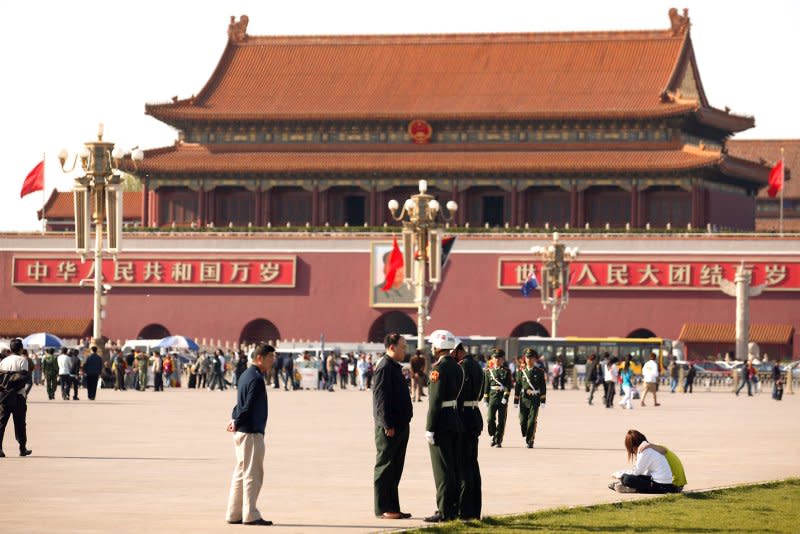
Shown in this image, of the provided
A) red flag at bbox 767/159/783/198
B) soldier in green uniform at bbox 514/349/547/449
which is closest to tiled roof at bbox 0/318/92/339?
red flag at bbox 767/159/783/198

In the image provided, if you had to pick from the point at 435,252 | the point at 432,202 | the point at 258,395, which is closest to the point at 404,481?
the point at 258,395

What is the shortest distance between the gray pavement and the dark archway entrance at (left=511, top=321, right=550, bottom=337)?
28.6 meters

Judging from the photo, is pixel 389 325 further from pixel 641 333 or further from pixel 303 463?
pixel 303 463

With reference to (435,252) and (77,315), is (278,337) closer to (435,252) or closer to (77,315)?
(77,315)

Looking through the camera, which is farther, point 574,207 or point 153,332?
point 153,332

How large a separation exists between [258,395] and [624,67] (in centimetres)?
5412

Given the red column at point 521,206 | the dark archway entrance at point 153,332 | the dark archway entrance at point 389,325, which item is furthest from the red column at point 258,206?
the red column at point 521,206

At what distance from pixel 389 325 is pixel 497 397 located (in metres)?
43.7

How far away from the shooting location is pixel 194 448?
2347cm

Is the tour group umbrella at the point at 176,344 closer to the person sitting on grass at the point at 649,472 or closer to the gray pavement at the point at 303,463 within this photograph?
the gray pavement at the point at 303,463

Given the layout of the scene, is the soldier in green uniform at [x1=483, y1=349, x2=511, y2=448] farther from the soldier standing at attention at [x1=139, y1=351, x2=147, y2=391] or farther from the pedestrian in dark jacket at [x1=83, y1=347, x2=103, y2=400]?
the soldier standing at attention at [x1=139, y1=351, x2=147, y2=391]

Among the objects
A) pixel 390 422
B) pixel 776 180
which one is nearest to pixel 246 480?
pixel 390 422

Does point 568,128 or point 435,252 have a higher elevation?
point 568,128

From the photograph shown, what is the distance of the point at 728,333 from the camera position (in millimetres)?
62469
